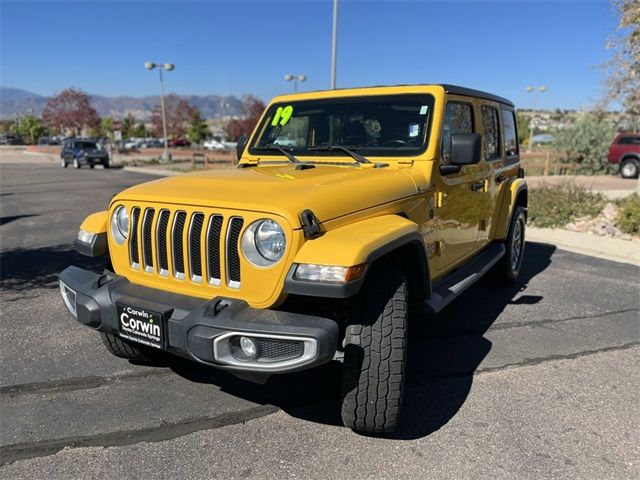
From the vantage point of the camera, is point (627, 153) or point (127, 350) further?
point (627, 153)

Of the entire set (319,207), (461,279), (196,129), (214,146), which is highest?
(319,207)

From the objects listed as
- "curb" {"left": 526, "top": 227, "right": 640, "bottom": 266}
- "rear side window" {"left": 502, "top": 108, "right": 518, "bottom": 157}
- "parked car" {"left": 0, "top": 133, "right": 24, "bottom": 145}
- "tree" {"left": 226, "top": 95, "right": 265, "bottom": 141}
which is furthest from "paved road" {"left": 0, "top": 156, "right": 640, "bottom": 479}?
"parked car" {"left": 0, "top": 133, "right": 24, "bottom": 145}

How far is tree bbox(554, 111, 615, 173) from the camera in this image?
22.2 metres

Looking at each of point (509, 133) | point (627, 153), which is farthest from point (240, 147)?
point (627, 153)

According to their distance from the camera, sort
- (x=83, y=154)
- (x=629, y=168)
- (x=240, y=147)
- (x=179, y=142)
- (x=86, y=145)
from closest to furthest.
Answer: (x=240, y=147) → (x=629, y=168) → (x=83, y=154) → (x=86, y=145) → (x=179, y=142)

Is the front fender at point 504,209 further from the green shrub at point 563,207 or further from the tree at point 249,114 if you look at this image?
the tree at point 249,114

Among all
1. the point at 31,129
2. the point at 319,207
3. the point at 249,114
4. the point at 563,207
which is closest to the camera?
the point at 319,207

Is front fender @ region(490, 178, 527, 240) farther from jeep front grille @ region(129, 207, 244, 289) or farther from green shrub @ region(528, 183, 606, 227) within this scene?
green shrub @ region(528, 183, 606, 227)

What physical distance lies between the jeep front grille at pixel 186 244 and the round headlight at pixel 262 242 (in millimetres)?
53

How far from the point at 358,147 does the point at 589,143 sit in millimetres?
21998

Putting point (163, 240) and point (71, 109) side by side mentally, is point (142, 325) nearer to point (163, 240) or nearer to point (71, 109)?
point (163, 240)

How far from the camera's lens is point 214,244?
8.79ft

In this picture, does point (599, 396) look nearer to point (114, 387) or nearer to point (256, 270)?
point (256, 270)

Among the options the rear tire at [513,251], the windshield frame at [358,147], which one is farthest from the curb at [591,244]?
the windshield frame at [358,147]
